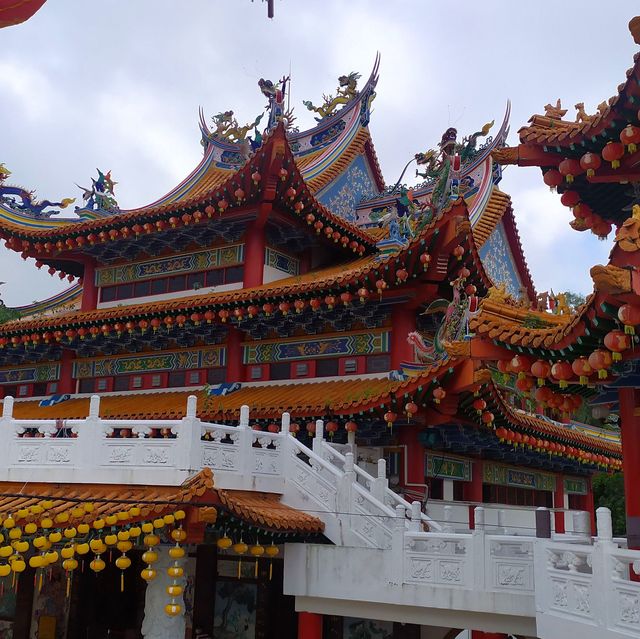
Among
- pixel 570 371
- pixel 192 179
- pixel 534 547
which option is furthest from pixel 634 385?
pixel 192 179

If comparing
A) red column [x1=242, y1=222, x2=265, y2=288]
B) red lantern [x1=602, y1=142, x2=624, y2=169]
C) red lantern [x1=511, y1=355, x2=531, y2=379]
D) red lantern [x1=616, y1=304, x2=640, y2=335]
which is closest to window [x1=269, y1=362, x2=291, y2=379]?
red column [x1=242, y1=222, x2=265, y2=288]

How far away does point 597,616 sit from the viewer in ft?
23.7

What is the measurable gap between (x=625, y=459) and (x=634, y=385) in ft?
2.49

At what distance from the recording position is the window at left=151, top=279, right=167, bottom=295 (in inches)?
717

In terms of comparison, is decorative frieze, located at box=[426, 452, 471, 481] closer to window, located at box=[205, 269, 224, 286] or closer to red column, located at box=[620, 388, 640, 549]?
window, located at box=[205, 269, 224, 286]

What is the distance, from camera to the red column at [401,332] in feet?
47.5

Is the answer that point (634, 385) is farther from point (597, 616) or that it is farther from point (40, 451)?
point (40, 451)

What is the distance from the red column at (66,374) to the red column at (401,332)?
829 centimetres

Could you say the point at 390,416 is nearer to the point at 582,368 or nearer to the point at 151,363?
the point at 582,368

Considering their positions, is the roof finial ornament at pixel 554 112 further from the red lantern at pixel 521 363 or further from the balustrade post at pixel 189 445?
the balustrade post at pixel 189 445

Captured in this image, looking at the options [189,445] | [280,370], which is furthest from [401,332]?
[189,445]

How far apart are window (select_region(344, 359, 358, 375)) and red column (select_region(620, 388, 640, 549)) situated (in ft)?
23.3

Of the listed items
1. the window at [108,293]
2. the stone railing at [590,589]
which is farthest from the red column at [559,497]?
the window at [108,293]

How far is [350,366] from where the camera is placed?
49.3 ft
